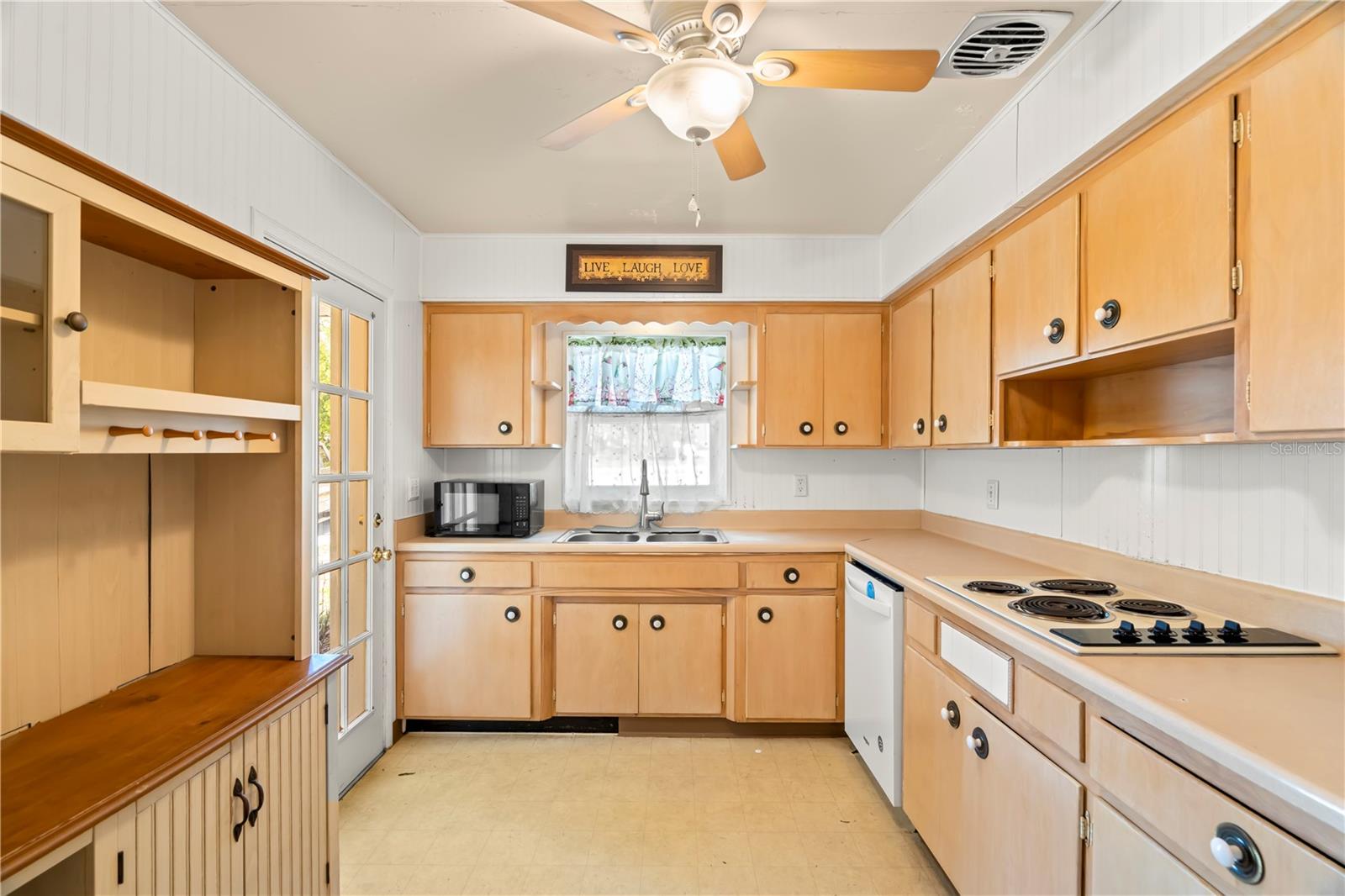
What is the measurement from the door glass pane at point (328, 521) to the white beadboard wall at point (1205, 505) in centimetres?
269

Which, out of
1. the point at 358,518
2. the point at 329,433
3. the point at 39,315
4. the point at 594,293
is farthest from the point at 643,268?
the point at 39,315

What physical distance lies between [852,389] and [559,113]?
190 cm

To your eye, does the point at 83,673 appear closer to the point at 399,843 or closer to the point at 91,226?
the point at 91,226

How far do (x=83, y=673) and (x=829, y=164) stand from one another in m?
2.62

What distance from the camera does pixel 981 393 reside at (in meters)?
2.13

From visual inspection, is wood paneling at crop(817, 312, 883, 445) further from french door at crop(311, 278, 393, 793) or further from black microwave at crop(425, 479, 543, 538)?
french door at crop(311, 278, 393, 793)

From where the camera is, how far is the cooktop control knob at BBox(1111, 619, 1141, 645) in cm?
126

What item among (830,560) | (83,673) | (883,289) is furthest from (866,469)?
(83,673)

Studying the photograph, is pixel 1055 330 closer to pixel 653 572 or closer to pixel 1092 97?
pixel 1092 97

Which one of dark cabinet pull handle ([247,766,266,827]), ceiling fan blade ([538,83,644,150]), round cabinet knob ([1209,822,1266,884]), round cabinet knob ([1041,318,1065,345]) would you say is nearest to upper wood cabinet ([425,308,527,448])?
ceiling fan blade ([538,83,644,150])

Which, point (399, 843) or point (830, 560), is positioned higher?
point (830, 560)

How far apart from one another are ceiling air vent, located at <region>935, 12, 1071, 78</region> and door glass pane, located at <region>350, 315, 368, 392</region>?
2.28 m

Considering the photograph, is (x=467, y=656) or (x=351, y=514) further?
(x=467, y=656)

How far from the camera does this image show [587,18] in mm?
1211
